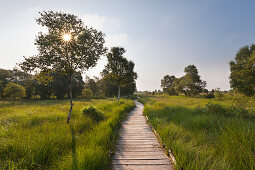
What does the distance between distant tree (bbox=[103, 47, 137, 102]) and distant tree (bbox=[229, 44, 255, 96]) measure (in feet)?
79.9

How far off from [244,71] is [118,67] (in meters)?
26.5

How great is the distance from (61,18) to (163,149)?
30.4ft

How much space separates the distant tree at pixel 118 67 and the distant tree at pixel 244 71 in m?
24.3

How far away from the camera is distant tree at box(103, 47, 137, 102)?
16.8 m

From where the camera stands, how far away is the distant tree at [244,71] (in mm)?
17938

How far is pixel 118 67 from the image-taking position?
16969 mm

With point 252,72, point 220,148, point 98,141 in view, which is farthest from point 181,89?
point 98,141

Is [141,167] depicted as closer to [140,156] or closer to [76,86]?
[140,156]

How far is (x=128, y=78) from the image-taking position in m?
17.8

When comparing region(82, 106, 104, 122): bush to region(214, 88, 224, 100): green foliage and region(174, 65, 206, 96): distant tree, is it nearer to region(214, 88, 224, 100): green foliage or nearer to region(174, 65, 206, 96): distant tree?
region(214, 88, 224, 100): green foliage

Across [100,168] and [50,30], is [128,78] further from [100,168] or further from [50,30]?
[100,168]

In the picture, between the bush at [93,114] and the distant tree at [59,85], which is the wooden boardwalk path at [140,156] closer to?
the bush at [93,114]

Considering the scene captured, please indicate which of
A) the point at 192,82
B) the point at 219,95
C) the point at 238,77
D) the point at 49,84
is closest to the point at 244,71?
the point at 238,77

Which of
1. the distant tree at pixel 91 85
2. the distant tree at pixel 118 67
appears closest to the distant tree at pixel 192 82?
the distant tree at pixel 118 67
